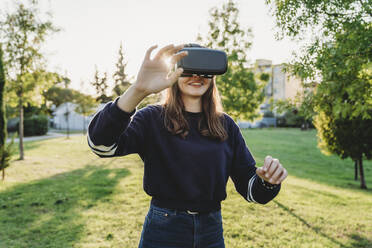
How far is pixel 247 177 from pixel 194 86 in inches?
27.2

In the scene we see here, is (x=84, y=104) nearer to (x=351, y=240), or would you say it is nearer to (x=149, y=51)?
(x=351, y=240)

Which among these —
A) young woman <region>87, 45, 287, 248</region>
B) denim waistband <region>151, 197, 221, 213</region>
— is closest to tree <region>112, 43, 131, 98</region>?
young woman <region>87, 45, 287, 248</region>

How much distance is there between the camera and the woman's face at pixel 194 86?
1801mm

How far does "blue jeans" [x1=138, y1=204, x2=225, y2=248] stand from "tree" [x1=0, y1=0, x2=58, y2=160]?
12.3 meters

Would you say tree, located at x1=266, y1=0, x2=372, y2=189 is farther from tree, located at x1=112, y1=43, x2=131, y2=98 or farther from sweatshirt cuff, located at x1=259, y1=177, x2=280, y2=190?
tree, located at x1=112, y1=43, x2=131, y2=98

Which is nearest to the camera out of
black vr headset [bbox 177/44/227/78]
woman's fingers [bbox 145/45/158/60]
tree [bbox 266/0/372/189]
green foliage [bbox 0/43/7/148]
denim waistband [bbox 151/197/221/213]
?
woman's fingers [bbox 145/45/158/60]

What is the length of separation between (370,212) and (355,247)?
2562mm

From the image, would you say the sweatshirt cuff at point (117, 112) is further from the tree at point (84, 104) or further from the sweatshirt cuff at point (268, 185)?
the tree at point (84, 104)

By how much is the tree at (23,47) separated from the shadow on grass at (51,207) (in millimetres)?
5012

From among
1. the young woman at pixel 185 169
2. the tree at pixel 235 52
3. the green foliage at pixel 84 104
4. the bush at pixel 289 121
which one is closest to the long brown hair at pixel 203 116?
the young woman at pixel 185 169

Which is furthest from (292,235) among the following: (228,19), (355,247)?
(228,19)

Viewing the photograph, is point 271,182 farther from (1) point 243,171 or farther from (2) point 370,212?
(2) point 370,212

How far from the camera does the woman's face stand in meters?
1.80

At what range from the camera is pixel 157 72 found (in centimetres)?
134
